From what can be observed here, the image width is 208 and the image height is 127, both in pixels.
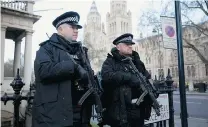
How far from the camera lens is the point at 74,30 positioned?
2.90 metres

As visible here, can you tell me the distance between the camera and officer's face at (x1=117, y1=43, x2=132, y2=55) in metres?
3.82

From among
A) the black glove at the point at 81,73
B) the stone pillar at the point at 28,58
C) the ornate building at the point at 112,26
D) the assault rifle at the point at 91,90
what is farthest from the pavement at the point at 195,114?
the ornate building at the point at 112,26

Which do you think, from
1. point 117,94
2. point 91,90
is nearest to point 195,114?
point 117,94

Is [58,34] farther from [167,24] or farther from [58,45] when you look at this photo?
[167,24]

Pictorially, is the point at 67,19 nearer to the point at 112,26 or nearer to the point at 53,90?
the point at 53,90

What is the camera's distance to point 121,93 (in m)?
3.43

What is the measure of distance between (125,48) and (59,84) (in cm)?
166

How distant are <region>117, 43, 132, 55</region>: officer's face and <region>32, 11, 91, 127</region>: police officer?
46.6 inches

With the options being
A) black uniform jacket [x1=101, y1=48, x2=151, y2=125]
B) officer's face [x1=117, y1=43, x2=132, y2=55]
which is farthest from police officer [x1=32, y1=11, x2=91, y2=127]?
officer's face [x1=117, y1=43, x2=132, y2=55]

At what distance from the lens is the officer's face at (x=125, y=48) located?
3820 mm

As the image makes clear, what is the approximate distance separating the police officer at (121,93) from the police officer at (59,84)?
709 mm

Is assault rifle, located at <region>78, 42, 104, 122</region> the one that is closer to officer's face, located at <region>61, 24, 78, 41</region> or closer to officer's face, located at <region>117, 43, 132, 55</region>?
officer's face, located at <region>61, 24, 78, 41</region>

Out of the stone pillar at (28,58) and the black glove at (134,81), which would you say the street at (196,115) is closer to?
the black glove at (134,81)

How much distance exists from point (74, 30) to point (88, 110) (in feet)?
3.25
